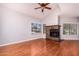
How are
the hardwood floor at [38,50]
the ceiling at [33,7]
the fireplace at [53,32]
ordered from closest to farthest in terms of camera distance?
1. the hardwood floor at [38,50]
2. the ceiling at [33,7]
3. the fireplace at [53,32]

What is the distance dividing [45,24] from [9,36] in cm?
542

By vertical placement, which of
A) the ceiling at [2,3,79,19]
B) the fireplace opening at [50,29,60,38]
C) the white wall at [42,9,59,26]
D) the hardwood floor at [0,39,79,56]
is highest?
the ceiling at [2,3,79,19]

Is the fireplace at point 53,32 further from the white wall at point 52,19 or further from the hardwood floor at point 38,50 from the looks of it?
the hardwood floor at point 38,50

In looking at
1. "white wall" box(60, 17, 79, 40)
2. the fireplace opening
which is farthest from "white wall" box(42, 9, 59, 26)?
the fireplace opening

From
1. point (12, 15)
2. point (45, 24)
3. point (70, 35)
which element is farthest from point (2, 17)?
point (70, 35)

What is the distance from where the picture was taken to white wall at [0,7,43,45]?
555cm

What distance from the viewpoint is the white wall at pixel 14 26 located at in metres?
5.55

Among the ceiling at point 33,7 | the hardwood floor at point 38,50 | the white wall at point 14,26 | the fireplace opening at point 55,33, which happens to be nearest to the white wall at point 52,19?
the ceiling at point 33,7

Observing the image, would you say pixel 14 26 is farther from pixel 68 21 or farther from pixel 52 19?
pixel 68 21

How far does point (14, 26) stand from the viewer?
6.42 m

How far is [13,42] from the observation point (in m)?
6.32

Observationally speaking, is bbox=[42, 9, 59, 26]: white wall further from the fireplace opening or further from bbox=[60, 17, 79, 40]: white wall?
the fireplace opening

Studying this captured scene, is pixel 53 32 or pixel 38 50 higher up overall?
pixel 53 32

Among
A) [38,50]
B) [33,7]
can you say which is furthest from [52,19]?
[38,50]
